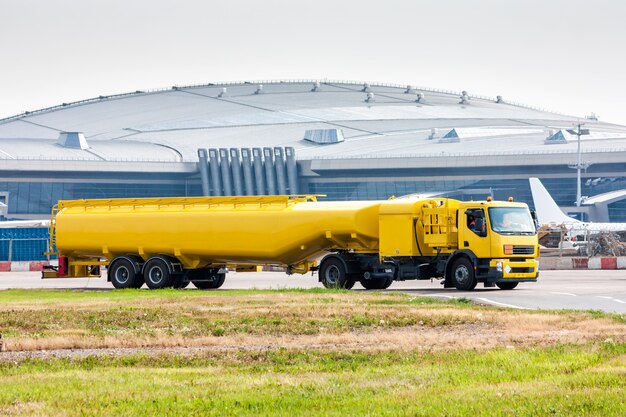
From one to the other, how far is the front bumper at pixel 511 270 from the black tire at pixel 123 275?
11861 millimetres

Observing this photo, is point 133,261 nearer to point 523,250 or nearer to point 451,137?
point 523,250

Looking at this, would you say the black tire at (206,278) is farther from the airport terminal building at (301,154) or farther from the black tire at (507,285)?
the airport terminal building at (301,154)

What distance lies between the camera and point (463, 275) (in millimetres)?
39219

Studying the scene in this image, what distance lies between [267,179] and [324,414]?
134m

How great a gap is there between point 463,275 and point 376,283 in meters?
3.04

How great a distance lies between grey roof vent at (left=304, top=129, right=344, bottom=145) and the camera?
493ft

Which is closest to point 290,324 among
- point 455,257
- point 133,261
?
point 455,257


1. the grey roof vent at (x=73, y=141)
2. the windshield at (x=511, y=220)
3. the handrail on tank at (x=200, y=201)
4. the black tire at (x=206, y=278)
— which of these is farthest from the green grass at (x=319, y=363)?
the grey roof vent at (x=73, y=141)

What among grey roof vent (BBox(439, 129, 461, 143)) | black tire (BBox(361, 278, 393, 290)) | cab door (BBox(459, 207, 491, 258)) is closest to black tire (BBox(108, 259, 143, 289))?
black tire (BBox(361, 278, 393, 290))

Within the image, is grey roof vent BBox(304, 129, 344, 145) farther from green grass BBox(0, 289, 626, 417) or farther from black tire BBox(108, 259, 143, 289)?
green grass BBox(0, 289, 626, 417)

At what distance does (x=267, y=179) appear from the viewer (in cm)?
14512

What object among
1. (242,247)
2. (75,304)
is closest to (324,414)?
(75,304)

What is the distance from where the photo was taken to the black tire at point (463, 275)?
38844mm

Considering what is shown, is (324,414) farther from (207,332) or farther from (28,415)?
(207,332)
